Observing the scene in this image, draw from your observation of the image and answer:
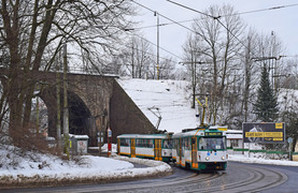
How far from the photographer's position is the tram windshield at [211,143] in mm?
25078

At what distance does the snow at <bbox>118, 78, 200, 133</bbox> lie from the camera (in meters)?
58.2

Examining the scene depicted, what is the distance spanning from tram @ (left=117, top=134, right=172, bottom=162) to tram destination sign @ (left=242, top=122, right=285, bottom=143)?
901 centimetres

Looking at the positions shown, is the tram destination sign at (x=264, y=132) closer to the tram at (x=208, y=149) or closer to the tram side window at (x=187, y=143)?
the tram side window at (x=187, y=143)

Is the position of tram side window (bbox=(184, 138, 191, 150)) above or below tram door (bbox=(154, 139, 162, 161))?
above

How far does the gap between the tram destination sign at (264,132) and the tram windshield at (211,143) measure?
49.6 ft

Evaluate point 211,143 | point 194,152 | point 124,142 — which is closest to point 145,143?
point 124,142

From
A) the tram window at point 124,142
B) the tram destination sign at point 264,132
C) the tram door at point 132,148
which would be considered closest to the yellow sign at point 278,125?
the tram destination sign at point 264,132

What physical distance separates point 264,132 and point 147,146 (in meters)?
10.6

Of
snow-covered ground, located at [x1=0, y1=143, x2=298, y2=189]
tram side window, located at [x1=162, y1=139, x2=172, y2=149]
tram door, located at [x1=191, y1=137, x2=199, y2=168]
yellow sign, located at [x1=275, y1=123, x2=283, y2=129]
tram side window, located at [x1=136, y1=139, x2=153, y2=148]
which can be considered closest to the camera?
snow-covered ground, located at [x1=0, y1=143, x2=298, y2=189]

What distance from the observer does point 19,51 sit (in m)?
20.2

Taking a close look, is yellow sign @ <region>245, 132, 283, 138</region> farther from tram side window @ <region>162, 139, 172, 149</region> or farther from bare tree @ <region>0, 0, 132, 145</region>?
bare tree @ <region>0, 0, 132, 145</region>

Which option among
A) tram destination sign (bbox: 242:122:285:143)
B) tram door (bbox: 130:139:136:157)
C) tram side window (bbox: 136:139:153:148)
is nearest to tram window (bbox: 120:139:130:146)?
tram door (bbox: 130:139:136:157)

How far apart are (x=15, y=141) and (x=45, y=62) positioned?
5.65 meters

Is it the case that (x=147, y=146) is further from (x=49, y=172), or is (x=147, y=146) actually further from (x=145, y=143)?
(x=49, y=172)
